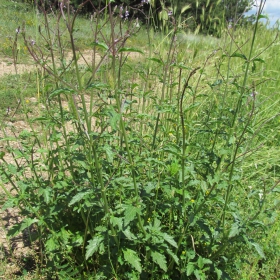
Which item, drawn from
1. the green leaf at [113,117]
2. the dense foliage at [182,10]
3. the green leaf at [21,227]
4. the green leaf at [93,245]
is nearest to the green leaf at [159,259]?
the green leaf at [93,245]

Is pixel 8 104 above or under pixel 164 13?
under

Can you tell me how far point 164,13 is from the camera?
2086mm

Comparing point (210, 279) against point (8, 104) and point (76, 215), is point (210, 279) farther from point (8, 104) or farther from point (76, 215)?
point (8, 104)

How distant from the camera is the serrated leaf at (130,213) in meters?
1.33

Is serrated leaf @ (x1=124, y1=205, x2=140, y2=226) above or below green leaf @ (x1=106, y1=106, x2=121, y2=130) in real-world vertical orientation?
below

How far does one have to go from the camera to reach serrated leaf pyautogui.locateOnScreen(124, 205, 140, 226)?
4.37 feet

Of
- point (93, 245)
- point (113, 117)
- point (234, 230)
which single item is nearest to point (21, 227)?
point (93, 245)

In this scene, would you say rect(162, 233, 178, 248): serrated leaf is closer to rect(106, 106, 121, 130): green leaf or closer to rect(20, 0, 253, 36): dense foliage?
rect(106, 106, 121, 130): green leaf

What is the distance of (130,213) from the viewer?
137 cm

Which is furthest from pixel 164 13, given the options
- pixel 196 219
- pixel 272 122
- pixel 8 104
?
pixel 8 104

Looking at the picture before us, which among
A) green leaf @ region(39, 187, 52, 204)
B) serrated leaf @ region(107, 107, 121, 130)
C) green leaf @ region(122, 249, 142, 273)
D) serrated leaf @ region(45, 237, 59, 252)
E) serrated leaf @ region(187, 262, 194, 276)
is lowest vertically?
serrated leaf @ region(187, 262, 194, 276)

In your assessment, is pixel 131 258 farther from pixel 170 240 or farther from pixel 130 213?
pixel 130 213

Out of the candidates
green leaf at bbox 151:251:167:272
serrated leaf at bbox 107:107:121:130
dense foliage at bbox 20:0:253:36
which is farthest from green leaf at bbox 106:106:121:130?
green leaf at bbox 151:251:167:272

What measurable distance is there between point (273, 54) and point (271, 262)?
4189 millimetres
